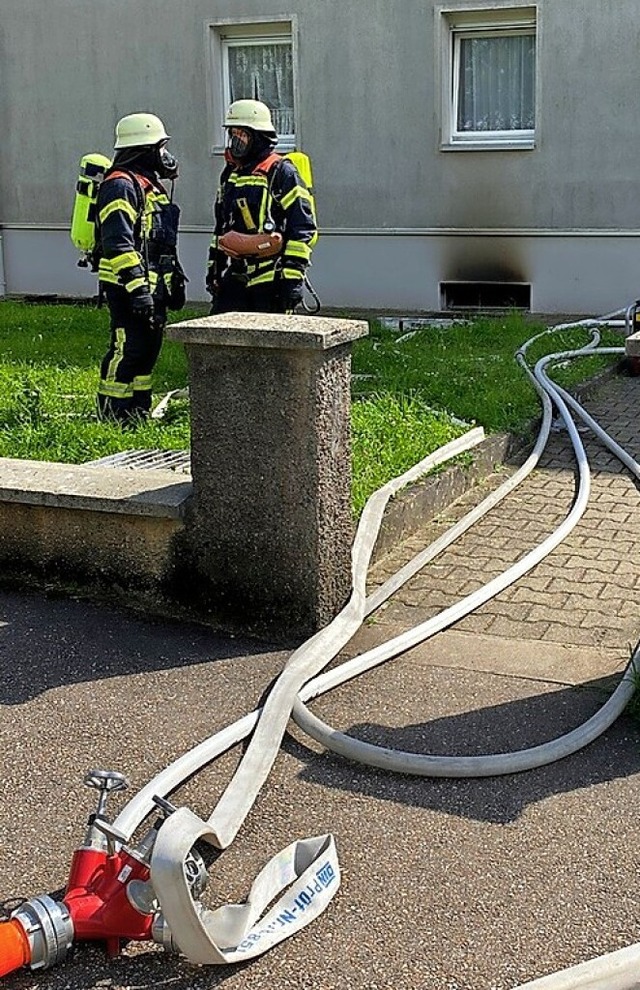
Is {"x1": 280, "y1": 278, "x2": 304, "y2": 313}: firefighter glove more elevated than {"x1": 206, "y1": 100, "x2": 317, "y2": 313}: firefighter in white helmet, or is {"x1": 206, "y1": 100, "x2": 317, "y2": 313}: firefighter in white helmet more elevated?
{"x1": 206, "y1": 100, "x2": 317, "y2": 313}: firefighter in white helmet

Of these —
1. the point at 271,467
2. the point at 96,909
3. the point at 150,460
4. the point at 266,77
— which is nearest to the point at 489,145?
the point at 266,77

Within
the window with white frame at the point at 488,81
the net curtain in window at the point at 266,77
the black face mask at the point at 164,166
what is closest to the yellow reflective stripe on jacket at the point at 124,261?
the black face mask at the point at 164,166

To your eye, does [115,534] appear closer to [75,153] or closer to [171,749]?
[171,749]

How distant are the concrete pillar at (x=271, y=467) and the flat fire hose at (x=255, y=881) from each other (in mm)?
721

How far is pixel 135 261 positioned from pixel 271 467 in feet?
9.96

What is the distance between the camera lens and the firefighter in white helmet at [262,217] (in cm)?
801

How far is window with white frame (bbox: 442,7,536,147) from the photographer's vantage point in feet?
44.6

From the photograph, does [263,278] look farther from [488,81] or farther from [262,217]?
[488,81]

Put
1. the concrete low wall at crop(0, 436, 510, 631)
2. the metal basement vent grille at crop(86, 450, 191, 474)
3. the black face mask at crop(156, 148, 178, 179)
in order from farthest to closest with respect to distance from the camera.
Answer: the black face mask at crop(156, 148, 178, 179)
the metal basement vent grille at crop(86, 450, 191, 474)
the concrete low wall at crop(0, 436, 510, 631)

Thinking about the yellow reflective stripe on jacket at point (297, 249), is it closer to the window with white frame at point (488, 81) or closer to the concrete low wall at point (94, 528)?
the concrete low wall at point (94, 528)

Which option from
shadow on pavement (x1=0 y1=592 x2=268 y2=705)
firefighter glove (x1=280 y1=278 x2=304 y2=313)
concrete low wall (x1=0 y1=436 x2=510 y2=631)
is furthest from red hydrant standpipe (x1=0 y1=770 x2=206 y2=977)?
firefighter glove (x1=280 y1=278 x2=304 y2=313)

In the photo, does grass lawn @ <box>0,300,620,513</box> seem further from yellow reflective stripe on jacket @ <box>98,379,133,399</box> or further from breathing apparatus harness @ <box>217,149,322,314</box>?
breathing apparatus harness @ <box>217,149,322,314</box>

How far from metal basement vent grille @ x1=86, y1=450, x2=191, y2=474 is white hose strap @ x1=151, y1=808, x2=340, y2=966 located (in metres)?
3.23

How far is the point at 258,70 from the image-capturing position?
48.5 ft
